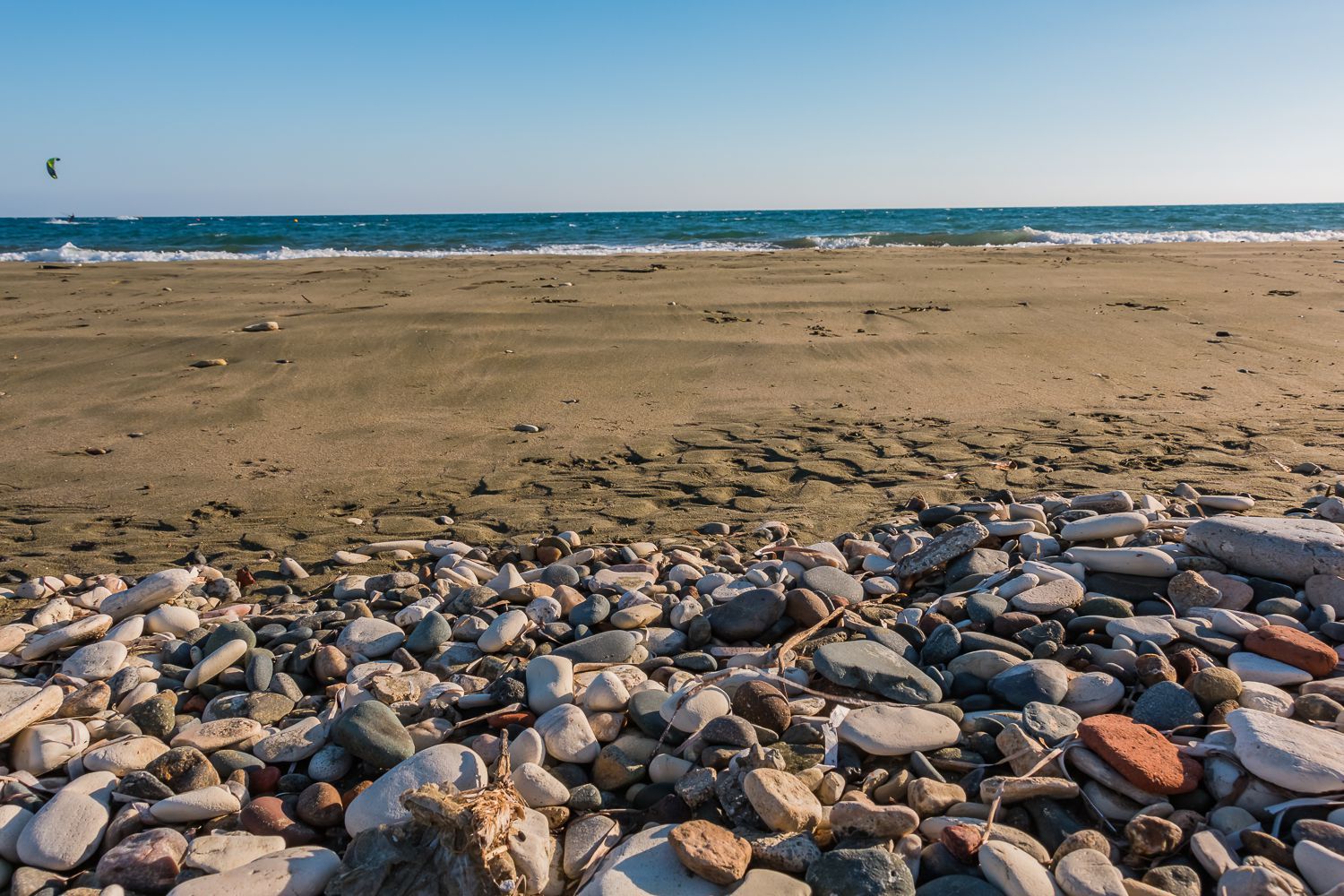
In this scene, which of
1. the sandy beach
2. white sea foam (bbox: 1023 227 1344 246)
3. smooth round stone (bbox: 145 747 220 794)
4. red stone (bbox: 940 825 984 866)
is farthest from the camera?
white sea foam (bbox: 1023 227 1344 246)

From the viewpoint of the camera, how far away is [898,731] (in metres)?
1.90

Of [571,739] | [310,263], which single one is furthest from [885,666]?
[310,263]

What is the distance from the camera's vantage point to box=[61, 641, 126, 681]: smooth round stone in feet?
7.80

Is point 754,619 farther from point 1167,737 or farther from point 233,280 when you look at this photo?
point 233,280

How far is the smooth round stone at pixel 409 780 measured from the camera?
1.72m

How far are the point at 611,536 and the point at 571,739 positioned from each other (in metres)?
1.68

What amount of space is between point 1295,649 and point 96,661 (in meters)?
3.07

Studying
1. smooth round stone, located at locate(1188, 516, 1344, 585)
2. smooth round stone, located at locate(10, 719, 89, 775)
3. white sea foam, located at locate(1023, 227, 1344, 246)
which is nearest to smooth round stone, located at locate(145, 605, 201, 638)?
smooth round stone, located at locate(10, 719, 89, 775)

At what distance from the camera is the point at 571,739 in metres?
1.95

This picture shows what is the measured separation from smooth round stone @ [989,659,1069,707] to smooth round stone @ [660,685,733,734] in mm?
643

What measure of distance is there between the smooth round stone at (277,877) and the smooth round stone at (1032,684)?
1471mm

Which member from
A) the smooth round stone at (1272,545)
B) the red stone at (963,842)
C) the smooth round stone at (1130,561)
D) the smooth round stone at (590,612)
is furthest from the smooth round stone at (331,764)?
the smooth round stone at (1272,545)

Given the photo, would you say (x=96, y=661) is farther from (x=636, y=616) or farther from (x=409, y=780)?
(x=636, y=616)

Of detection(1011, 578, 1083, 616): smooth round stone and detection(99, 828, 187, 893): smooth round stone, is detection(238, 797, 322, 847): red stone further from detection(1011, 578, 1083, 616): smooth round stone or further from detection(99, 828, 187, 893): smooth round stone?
detection(1011, 578, 1083, 616): smooth round stone
